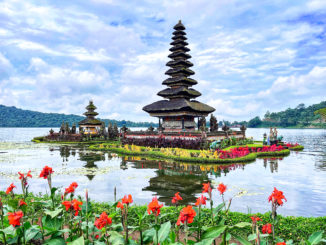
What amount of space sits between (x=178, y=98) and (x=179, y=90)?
1516 millimetres

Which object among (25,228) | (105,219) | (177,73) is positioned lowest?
(25,228)

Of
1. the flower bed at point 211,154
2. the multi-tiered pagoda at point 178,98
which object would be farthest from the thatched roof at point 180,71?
the flower bed at point 211,154

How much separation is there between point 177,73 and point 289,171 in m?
23.0

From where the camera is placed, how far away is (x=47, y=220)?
3209 mm

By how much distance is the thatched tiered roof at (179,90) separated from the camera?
1212 inches

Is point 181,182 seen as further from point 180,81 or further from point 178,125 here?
point 180,81

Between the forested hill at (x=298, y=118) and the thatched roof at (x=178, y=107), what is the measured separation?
3760 inches

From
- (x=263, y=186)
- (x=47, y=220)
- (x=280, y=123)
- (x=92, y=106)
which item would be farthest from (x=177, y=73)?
(x=280, y=123)

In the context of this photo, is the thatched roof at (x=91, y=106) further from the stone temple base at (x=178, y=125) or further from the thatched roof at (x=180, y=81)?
the stone temple base at (x=178, y=125)

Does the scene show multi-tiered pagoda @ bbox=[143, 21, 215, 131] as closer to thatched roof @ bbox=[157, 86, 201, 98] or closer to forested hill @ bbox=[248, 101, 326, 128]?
thatched roof @ bbox=[157, 86, 201, 98]

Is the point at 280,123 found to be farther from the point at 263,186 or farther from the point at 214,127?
the point at 263,186

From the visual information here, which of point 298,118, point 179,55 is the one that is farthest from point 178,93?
point 298,118

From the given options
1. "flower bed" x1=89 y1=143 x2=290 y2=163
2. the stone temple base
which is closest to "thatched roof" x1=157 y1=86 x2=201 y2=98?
the stone temple base

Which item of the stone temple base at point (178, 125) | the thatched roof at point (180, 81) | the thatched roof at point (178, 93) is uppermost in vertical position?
the thatched roof at point (180, 81)
